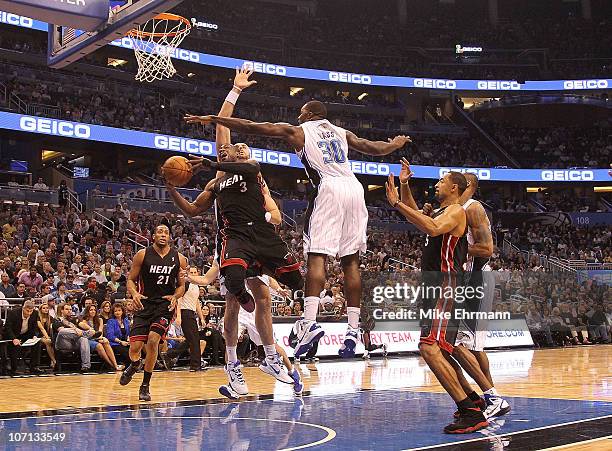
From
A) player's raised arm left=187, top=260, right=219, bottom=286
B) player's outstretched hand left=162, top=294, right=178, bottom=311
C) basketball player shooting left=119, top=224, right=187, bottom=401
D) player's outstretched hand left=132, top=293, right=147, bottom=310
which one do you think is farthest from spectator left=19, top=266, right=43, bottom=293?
player's outstretched hand left=132, top=293, right=147, bottom=310

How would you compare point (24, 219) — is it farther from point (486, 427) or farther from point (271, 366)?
point (486, 427)

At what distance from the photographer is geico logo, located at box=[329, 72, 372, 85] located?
39.1m

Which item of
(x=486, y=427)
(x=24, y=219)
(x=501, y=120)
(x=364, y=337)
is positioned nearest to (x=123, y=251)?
(x=24, y=219)

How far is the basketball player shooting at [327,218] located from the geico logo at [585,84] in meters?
38.9

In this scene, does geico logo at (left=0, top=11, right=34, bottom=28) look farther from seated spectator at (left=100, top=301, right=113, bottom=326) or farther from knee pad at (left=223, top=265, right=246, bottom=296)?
knee pad at (left=223, top=265, right=246, bottom=296)

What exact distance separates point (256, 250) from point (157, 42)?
6899 mm

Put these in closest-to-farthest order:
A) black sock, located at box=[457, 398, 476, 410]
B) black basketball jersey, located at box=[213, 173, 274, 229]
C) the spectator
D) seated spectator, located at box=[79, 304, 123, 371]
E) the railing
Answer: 1. black sock, located at box=[457, 398, 476, 410]
2. black basketball jersey, located at box=[213, 173, 274, 229]
3. seated spectator, located at box=[79, 304, 123, 371]
4. the spectator
5. the railing

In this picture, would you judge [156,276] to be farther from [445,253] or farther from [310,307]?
[445,253]

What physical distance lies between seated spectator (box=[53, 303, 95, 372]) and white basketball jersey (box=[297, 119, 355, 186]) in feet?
24.3

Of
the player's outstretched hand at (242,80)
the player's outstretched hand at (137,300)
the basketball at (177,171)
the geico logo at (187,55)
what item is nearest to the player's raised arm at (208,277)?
the player's outstretched hand at (137,300)

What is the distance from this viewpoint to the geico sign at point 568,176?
39.3m

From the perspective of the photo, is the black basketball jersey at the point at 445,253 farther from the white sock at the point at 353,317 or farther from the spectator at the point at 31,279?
the spectator at the point at 31,279

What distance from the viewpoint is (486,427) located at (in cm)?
648

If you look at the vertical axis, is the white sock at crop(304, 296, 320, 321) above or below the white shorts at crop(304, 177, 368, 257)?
below
